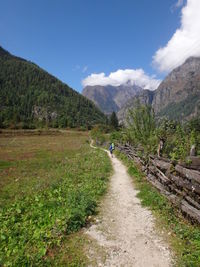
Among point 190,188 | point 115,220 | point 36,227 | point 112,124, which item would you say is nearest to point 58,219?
point 36,227

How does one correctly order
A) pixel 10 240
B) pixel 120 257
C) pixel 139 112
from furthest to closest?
1. pixel 139 112
2. pixel 10 240
3. pixel 120 257

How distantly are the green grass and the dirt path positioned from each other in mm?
299

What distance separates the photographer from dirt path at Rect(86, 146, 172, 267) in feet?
15.3

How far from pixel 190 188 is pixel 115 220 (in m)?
3.00

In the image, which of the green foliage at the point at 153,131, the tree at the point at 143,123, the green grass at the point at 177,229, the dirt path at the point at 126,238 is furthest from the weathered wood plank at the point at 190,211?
the tree at the point at 143,123

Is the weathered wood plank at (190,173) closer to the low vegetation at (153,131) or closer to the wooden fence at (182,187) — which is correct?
the wooden fence at (182,187)

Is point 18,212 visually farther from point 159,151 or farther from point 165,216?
point 159,151

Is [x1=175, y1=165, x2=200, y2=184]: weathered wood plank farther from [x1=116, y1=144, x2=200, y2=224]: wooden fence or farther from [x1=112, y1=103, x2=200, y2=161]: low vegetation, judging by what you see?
[x1=112, y1=103, x2=200, y2=161]: low vegetation

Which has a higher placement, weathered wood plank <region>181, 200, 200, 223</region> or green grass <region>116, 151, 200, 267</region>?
weathered wood plank <region>181, 200, 200, 223</region>

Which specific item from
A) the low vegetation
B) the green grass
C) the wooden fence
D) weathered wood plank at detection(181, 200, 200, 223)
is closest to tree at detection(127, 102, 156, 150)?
the low vegetation

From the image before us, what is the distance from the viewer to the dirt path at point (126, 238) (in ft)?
15.3

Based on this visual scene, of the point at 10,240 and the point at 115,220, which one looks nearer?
the point at 10,240

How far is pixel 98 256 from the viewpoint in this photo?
4797mm

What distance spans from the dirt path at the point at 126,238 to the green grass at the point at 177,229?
0.98 ft
